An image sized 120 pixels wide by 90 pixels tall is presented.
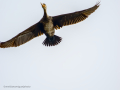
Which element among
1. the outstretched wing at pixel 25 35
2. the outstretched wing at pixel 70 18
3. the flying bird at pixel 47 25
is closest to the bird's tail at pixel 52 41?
the flying bird at pixel 47 25

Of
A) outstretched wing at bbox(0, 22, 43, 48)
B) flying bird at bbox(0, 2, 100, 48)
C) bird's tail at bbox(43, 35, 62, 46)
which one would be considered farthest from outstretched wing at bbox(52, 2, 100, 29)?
bird's tail at bbox(43, 35, 62, 46)

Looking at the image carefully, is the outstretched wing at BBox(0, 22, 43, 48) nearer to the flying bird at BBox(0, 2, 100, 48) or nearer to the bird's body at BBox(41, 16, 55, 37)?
the flying bird at BBox(0, 2, 100, 48)

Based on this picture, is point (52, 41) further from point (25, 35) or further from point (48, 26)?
point (25, 35)

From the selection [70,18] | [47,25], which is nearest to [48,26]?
[47,25]

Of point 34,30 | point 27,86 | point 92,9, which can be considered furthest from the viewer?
point 27,86

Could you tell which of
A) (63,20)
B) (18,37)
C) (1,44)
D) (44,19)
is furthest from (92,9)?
(1,44)

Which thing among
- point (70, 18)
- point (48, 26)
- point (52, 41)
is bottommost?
point (52, 41)

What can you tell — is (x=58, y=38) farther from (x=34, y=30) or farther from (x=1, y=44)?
(x=1, y=44)

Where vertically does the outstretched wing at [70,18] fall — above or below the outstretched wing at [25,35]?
above

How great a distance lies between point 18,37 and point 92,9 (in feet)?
11.2

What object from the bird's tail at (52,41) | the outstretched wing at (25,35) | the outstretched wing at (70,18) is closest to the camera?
the outstretched wing at (70,18)

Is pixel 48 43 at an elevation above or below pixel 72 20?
below

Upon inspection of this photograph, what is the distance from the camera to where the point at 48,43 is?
10562mm

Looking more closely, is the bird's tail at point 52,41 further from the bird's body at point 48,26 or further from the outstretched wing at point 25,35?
the outstretched wing at point 25,35
